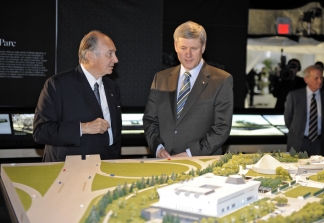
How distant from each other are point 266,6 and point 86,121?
527cm

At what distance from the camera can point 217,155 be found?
16.4 ft

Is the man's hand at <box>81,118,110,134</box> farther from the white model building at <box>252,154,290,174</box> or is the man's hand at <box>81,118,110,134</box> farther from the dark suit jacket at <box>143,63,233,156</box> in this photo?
the white model building at <box>252,154,290,174</box>

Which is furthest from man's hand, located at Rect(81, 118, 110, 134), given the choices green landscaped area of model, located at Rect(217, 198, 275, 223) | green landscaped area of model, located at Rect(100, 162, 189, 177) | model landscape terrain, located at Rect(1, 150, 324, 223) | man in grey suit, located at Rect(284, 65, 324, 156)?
man in grey suit, located at Rect(284, 65, 324, 156)

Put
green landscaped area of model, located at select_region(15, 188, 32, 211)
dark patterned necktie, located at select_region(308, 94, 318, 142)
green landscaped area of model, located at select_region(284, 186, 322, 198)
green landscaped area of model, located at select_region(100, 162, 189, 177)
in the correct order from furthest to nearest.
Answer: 1. dark patterned necktie, located at select_region(308, 94, 318, 142)
2. green landscaped area of model, located at select_region(100, 162, 189, 177)
3. green landscaped area of model, located at select_region(284, 186, 322, 198)
4. green landscaped area of model, located at select_region(15, 188, 32, 211)

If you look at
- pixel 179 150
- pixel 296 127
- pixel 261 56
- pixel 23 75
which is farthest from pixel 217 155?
pixel 261 56

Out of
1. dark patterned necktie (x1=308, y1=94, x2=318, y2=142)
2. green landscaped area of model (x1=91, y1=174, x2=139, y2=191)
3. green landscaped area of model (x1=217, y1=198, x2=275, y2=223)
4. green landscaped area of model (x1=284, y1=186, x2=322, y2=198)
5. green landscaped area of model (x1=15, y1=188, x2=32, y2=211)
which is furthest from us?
dark patterned necktie (x1=308, y1=94, x2=318, y2=142)

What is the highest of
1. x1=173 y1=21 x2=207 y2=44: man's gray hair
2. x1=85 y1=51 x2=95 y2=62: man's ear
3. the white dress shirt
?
x1=173 y1=21 x2=207 y2=44: man's gray hair

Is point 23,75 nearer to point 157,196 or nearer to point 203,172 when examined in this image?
point 203,172

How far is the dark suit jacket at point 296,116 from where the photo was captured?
7.97 metres

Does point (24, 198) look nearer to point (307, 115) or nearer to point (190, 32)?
point (190, 32)

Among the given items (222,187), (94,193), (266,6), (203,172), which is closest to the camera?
(222,187)

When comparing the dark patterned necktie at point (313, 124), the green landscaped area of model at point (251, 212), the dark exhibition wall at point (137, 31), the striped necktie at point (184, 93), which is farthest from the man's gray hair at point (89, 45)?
the dark patterned necktie at point (313, 124)

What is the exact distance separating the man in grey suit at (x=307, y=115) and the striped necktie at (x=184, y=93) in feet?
10.9

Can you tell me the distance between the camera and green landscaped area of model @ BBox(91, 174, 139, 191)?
358 centimetres
